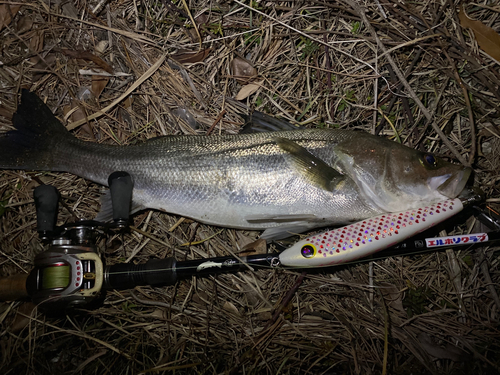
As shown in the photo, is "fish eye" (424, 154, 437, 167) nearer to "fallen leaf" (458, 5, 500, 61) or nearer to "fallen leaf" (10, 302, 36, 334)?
"fallen leaf" (458, 5, 500, 61)

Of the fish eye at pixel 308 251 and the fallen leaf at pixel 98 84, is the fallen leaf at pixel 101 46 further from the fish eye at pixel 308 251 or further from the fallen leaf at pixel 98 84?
the fish eye at pixel 308 251

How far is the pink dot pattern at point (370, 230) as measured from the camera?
247cm

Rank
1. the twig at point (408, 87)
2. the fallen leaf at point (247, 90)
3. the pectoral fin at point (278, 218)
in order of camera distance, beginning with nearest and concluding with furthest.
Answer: the pectoral fin at point (278, 218) → the twig at point (408, 87) → the fallen leaf at point (247, 90)

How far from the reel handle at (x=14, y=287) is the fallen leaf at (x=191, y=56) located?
2.51m

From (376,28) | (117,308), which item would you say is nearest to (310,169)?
(376,28)

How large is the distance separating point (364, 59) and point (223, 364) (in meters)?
3.38

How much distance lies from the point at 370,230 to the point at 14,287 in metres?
3.02

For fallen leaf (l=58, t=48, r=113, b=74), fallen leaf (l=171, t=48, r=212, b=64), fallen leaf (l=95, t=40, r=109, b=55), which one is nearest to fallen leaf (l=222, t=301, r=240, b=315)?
fallen leaf (l=171, t=48, r=212, b=64)

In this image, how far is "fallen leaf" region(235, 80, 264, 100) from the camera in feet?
10.7

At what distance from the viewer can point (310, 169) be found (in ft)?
8.73

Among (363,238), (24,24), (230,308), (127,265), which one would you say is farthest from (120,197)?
(24,24)

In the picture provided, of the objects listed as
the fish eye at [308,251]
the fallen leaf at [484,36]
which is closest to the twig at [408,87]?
the fallen leaf at [484,36]

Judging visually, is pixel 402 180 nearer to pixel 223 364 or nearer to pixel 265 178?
pixel 265 178

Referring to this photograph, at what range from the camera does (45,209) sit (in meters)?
2.65
